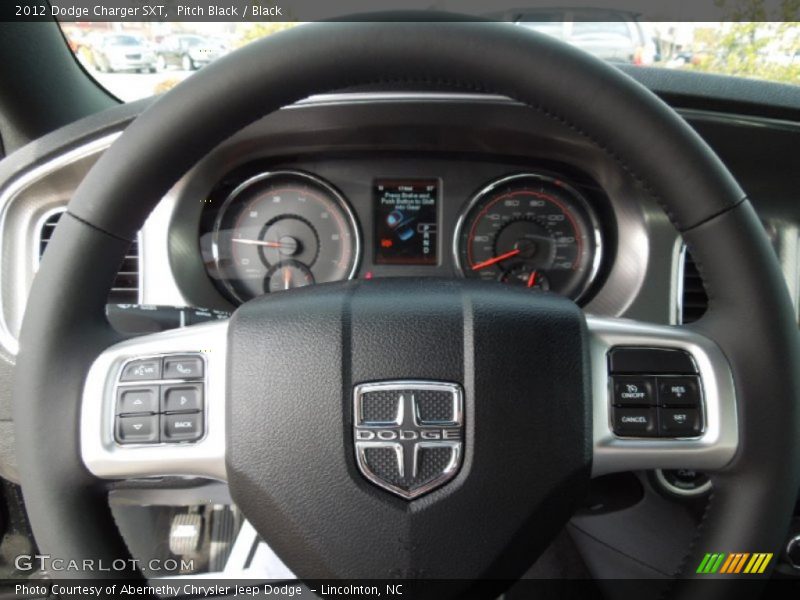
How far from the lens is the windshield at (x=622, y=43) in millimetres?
1589

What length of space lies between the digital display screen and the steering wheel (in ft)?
3.36

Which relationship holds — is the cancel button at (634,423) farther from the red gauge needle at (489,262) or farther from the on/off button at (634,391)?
the red gauge needle at (489,262)

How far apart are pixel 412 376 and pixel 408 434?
7cm

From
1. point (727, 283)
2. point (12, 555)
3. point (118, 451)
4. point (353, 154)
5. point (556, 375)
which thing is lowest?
point (12, 555)

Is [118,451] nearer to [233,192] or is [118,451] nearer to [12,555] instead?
[233,192]

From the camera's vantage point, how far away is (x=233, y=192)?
6.59ft

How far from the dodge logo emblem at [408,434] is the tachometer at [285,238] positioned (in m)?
1.09

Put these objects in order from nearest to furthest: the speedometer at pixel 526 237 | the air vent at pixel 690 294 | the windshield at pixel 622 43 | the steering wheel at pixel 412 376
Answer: the steering wheel at pixel 412 376 < the windshield at pixel 622 43 < the air vent at pixel 690 294 < the speedometer at pixel 526 237

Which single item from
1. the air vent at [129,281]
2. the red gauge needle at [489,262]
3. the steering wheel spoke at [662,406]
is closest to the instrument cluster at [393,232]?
the red gauge needle at [489,262]

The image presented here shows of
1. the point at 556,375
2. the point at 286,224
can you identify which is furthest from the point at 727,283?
the point at 286,224

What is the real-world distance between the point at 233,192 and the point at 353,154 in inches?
12.8

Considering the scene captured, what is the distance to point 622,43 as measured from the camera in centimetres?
166

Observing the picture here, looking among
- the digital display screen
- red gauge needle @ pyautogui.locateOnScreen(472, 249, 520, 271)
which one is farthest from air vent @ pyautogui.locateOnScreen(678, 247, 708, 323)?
the digital display screen

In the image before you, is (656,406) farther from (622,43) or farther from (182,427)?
(622,43)
